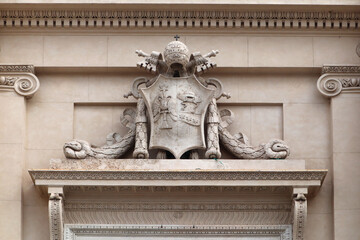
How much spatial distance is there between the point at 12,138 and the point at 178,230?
3.15 meters

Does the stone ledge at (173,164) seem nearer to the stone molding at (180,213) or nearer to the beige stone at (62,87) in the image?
the stone molding at (180,213)

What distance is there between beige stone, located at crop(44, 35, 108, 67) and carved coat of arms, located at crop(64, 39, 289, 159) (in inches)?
36.8

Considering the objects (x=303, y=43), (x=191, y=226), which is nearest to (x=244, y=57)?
(x=303, y=43)

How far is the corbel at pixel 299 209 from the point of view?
28438 millimetres

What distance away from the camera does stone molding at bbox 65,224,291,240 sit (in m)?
28.8

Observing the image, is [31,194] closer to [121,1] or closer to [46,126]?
[46,126]

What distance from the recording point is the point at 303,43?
29828 millimetres

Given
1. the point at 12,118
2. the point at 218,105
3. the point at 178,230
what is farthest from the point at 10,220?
the point at 218,105

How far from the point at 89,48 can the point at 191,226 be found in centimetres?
354

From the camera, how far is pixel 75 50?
97.6 feet

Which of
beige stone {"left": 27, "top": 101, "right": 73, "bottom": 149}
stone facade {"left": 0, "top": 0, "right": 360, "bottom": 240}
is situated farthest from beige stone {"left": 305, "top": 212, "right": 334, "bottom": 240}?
beige stone {"left": 27, "top": 101, "right": 73, "bottom": 149}

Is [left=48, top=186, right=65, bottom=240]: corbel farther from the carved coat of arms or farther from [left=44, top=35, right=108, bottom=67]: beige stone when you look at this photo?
[left=44, top=35, right=108, bottom=67]: beige stone

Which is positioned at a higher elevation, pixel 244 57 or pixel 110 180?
pixel 244 57

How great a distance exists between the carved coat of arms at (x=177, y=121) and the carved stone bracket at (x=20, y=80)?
126 cm
